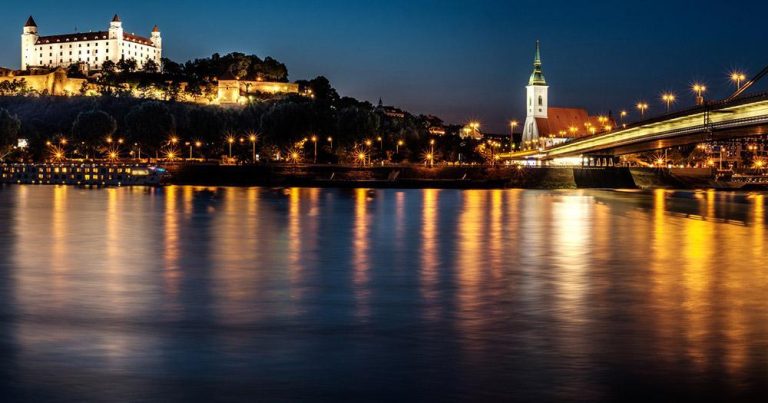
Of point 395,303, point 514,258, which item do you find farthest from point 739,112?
point 395,303

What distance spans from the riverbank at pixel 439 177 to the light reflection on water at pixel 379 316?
61.6 metres

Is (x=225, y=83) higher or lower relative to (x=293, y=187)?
higher

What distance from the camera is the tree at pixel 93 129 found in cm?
11938

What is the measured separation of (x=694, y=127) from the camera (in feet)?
223

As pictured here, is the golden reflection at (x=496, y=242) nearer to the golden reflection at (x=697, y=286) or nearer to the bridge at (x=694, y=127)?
the golden reflection at (x=697, y=286)

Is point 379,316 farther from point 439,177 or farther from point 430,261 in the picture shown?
point 439,177

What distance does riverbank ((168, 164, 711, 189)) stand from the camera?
315 ft

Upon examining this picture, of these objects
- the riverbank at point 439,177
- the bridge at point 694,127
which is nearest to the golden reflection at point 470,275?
the bridge at point 694,127

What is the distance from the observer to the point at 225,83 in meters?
184

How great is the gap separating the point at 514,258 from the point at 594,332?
12644 millimetres

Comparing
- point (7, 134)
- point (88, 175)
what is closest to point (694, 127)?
point (88, 175)

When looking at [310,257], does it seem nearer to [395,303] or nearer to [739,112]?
[395,303]

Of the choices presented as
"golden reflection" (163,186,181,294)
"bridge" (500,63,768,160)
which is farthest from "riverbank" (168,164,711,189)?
"golden reflection" (163,186,181,294)

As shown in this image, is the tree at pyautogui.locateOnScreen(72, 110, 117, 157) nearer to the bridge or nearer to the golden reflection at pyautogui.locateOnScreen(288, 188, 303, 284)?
the bridge
